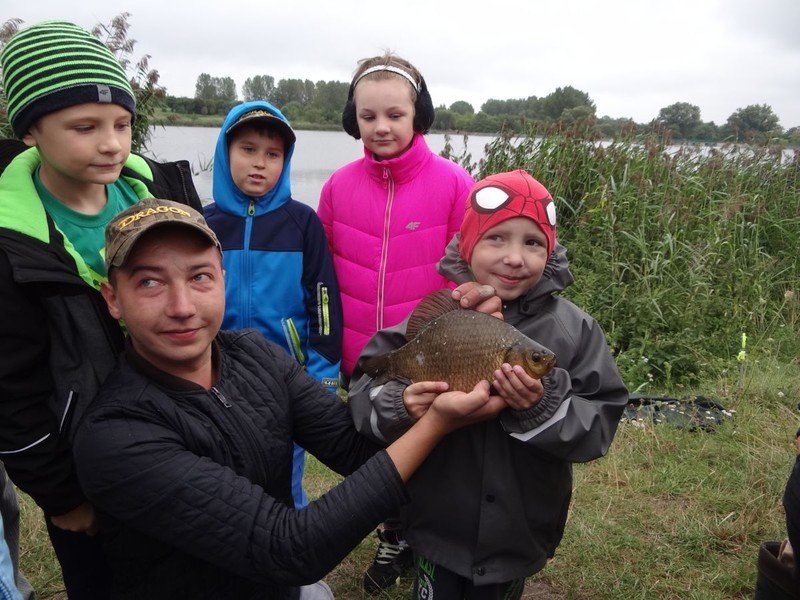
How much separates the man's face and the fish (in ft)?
1.65

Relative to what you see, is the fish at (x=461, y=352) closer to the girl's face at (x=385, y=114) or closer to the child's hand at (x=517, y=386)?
the child's hand at (x=517, y=386)

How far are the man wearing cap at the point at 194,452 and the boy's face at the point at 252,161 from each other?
1157mm

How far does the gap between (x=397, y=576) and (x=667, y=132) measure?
5.83 m

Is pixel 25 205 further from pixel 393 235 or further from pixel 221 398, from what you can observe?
pixel 393 235

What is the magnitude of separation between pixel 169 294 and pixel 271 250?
121 cm

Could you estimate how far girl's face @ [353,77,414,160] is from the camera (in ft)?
9.09

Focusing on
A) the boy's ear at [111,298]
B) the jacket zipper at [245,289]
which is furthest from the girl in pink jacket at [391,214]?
the boy's ear at [111,298]

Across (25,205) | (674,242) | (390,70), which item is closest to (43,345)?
(25,205)

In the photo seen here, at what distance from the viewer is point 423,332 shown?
5.71ft

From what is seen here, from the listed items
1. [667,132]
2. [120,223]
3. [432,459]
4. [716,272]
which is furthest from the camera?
[667,132]

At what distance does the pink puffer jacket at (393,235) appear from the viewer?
288 centimetres

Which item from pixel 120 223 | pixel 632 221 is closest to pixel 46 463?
pixel 120 223

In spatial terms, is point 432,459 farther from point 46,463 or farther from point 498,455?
point 46,463

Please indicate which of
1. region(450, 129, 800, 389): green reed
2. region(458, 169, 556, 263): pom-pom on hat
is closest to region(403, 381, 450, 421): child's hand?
region(458, 169, 556, 263): pom-pom on hat
